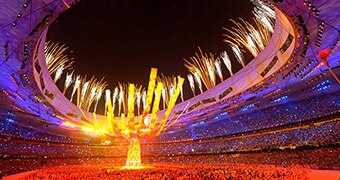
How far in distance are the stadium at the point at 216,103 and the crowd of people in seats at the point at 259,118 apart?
132 millimetres

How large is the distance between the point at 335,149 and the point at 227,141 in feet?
49.8

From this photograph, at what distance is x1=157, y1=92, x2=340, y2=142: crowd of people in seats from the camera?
76.6 ft

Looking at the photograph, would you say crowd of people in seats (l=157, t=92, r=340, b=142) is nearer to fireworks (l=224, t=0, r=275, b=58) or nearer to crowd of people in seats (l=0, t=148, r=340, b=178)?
crowd of people in seats (l=0, t=148, r=340, b=178)

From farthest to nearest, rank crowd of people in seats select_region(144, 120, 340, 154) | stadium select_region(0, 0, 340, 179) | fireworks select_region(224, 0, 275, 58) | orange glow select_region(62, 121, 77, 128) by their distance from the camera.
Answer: orange glow select_region(62, 121, 77, 128)
crowd of people in seats select_region(144, 120, 340, 154)
fireworks select_region(224, 0, 275, 58)
stadium select_region(0, 0, 340, 179)

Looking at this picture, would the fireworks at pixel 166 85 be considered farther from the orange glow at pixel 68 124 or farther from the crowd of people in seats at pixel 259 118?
the orange glow at pixel 68 124

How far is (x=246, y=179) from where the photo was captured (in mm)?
12141

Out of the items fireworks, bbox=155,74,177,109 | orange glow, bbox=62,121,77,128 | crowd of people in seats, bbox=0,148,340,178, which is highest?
fireworks, bbox=155,74,177,109

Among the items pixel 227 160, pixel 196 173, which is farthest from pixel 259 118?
pixel 196 173

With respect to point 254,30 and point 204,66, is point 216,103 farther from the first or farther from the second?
point 254,30

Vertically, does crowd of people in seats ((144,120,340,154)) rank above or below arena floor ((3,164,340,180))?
above

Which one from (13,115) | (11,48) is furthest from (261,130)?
(13,115)

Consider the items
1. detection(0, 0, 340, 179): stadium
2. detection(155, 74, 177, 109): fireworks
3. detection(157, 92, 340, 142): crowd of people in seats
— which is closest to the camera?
detection(0, 0, 340, 179): stadium

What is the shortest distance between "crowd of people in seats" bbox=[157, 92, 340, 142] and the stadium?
5.2 inches

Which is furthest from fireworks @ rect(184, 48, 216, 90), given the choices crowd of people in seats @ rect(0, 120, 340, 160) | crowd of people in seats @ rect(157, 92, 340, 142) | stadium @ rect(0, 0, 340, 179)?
crowd of people in seats @ rect(0, 120, 340, 160)
